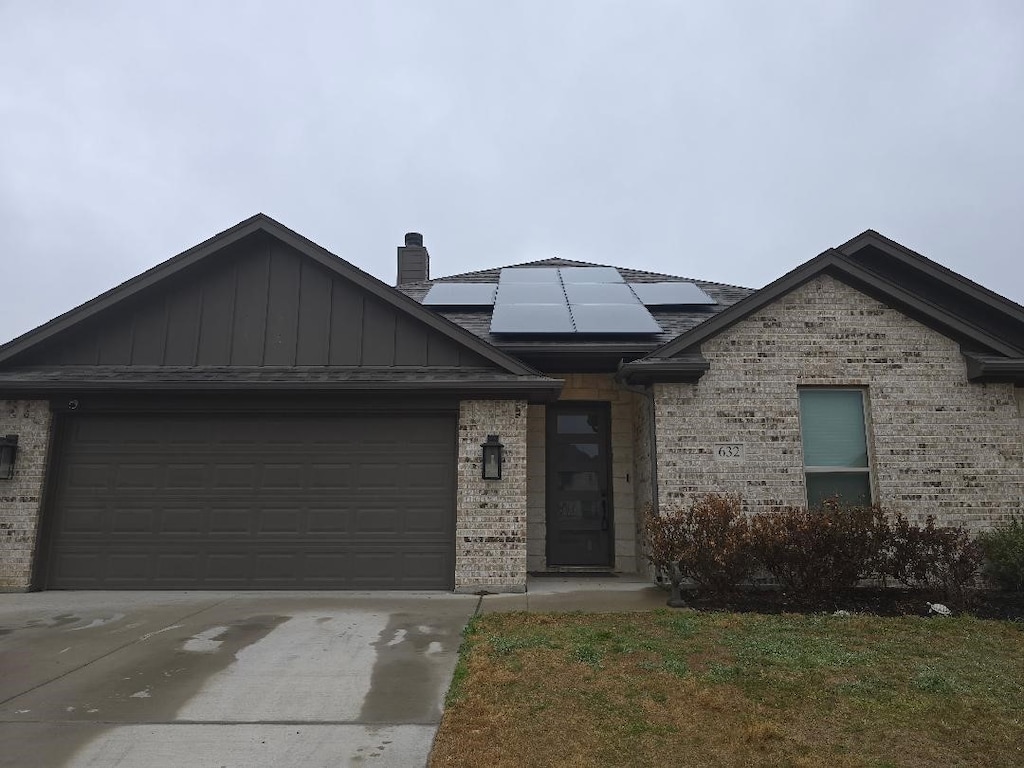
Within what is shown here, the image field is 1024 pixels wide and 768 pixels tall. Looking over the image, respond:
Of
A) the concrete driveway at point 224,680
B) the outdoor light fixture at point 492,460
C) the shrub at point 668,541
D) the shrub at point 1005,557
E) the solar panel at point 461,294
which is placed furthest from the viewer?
the solar panel at point 461,294

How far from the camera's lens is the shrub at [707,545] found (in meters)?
7.22

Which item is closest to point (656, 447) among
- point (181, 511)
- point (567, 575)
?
point (567, 575)

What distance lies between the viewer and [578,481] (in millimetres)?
9867

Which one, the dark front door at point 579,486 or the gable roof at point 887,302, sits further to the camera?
the dark front door at point 579,486

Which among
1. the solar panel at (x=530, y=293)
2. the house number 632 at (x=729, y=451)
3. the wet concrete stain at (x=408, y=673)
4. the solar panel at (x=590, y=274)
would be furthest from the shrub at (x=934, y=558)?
the solar panel at (x=590, y=274)

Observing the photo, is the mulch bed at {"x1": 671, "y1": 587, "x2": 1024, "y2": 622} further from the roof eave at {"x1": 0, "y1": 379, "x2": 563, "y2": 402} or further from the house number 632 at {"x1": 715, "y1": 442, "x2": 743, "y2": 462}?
the roof eave at {"x1": 0, "y1": 379, "x2": 563, "y2": 402}

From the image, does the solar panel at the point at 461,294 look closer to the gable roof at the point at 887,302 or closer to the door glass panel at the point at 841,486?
the gable roof at the point at 887,302

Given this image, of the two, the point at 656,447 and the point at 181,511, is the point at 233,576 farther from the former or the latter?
the point at 656,447

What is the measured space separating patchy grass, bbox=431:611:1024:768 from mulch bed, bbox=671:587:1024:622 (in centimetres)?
61

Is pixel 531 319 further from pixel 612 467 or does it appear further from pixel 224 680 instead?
pixel 224 680

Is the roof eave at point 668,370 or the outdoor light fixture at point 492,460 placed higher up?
the roof eave at point 668,370

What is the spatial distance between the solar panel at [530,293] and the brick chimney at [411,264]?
3949mm

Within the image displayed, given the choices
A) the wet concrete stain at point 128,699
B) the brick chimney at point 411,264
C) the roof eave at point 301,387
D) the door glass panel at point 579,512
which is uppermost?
the brick chimney at point 411,264

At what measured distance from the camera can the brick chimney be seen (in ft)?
52.1
